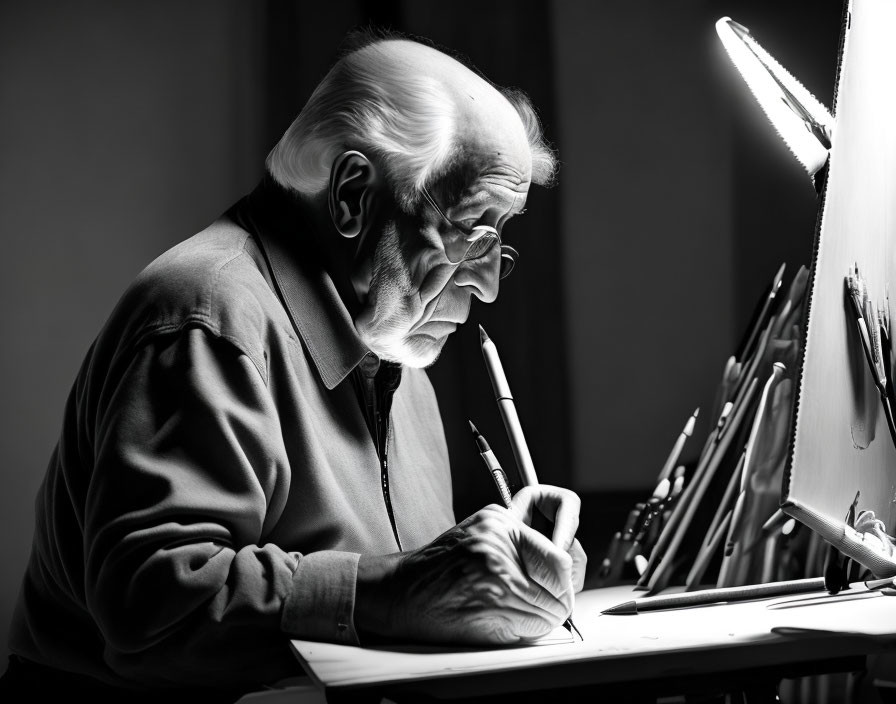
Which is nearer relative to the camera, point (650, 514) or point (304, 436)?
point (304, 436)

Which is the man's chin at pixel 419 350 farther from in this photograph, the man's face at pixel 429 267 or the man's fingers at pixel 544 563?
the man's fingers at pixel 544 563

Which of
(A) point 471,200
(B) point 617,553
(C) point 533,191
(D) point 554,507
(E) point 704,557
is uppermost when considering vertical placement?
(A) point 471,200

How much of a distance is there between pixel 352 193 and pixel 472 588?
1.64 feet

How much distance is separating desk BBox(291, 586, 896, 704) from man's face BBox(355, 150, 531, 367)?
41cm

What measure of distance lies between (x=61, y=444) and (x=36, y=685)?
24 cm

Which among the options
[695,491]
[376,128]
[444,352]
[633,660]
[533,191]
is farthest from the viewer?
[533,191]

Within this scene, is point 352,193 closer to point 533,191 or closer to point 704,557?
point 704,557

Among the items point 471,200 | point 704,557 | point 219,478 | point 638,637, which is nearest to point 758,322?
point 704,557

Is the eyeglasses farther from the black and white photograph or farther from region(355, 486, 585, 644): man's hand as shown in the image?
region(355, 486, 585, 644): man's hand

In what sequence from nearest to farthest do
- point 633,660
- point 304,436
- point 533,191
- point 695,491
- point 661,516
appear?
point 633,660
point 304,436
point 695,491
point 661,516
point 533,191

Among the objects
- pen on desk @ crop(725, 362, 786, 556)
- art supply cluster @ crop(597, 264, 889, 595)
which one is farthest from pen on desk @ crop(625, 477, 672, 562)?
pen on desk @ crop(725, 362, 786, 556)

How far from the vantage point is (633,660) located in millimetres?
656

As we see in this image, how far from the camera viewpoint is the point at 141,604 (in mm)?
727

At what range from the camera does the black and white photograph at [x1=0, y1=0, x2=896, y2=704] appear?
2.39 ft
